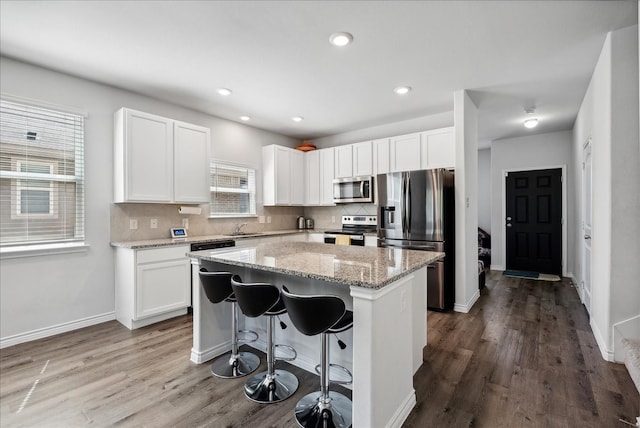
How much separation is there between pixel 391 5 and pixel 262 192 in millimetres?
3692

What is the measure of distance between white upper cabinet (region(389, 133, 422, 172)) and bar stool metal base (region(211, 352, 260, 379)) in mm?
3226

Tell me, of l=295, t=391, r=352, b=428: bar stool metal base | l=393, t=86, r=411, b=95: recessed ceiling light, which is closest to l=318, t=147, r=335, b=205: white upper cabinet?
l=393, t=86, r=411, b=95: recessed ceiling light

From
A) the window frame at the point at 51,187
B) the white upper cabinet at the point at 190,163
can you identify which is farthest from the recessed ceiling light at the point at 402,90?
the window frame at the point at 51,187

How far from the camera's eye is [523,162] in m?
5.90

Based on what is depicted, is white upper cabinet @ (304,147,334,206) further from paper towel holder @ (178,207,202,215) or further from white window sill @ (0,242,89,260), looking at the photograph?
white window sill @ (0,242,89,260)

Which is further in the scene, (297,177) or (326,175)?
(297,177)

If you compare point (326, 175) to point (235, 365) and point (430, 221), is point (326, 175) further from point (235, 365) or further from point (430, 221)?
point (235, 365)

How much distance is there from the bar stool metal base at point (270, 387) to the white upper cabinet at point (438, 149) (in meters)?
3.24

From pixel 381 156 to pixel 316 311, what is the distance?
354cm

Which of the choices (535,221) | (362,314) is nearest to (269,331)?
(362,314)

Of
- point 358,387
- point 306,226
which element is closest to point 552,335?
point 358,387

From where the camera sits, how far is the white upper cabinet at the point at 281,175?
5.17 meters

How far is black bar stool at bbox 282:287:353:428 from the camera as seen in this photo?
1.60m

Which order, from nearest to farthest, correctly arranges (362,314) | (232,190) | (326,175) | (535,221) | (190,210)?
(362,314)
(190,210)
(232,190)
(326,175)
(535,221)
